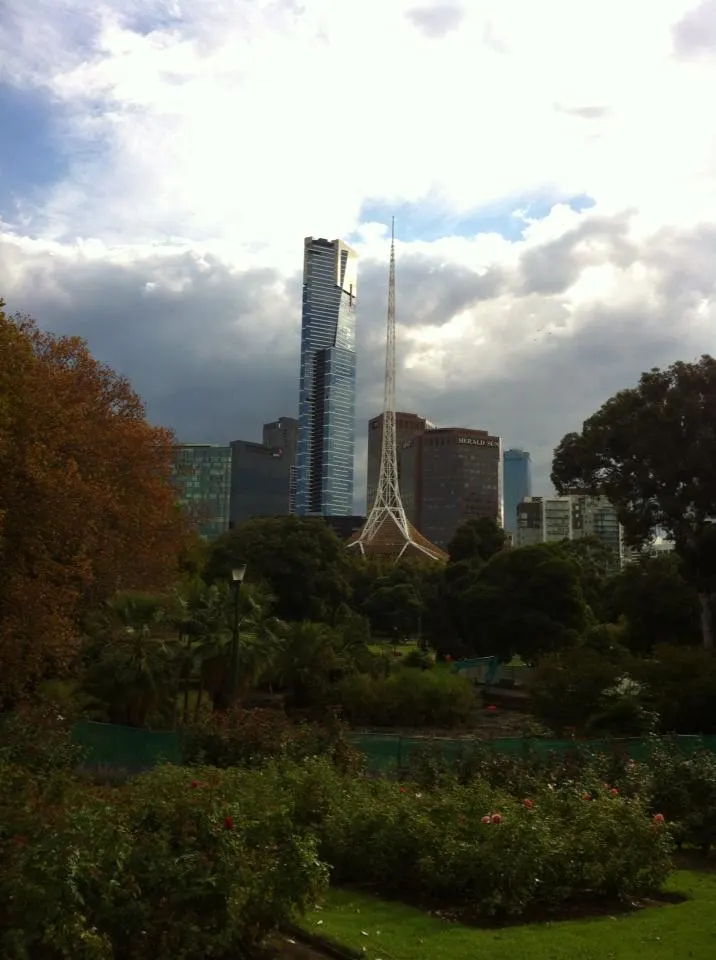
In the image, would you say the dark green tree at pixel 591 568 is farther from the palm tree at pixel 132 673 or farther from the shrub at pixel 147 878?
the shrub at pixel 147 878

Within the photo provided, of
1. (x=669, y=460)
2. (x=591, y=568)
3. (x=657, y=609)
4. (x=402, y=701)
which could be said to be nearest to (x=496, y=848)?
(x=402, y=701)

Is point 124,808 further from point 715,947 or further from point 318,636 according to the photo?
point 318,636

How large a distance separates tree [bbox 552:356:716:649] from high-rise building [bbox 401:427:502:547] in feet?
457

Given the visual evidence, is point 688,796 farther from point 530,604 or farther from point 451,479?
point 451,479

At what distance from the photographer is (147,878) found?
5.95 metres

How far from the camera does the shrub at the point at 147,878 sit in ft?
17.7

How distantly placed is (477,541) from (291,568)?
16.3 m

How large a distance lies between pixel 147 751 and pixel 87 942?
1113cm

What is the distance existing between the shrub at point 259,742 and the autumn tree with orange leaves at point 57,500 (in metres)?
4.93

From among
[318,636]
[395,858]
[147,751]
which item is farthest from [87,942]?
[318,636]

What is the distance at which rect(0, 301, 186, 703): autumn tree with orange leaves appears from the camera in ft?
56.1

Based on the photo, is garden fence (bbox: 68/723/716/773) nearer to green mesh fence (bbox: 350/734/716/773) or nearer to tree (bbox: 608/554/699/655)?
green mesh fence (bbox: 350/734/716/773)


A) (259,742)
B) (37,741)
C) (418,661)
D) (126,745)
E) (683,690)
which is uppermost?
(683,690)

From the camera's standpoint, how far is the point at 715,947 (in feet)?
23.4
